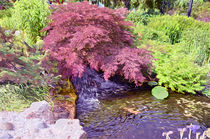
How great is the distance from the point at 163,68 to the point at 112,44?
1.16 meters

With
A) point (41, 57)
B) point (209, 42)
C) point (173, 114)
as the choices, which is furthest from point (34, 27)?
point (209, 42)

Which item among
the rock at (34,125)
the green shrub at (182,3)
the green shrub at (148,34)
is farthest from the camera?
the green shrub at (182,3)

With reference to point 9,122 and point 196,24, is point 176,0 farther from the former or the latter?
point 9,122

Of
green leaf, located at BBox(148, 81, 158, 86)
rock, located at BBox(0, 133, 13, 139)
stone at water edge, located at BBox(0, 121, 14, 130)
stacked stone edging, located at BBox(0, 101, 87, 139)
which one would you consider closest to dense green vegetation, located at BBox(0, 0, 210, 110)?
green leaf, located at BBox(148, 81, 158, 86)

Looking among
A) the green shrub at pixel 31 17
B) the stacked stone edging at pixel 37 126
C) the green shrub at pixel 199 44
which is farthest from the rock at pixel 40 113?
the green shrub at pixel 199 44

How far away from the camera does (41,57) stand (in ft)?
9.43

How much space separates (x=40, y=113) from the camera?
2.20 meters

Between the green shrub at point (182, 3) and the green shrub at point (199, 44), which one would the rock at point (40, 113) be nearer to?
the green shrub at point (199, 44)

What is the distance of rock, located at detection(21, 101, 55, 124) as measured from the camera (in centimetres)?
218

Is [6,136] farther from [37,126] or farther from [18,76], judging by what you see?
[18,76]

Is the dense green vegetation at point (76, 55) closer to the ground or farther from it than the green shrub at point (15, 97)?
farther from it

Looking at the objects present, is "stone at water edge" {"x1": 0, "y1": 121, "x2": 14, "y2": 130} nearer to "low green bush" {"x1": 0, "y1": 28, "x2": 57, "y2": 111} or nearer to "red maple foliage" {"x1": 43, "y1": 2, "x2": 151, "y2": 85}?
"low green bush" {"x1": 0, "y1": 28, "x2": 57, "y2": 111}

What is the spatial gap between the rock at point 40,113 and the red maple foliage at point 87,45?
2.55 ft

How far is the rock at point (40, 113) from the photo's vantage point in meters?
2.18
